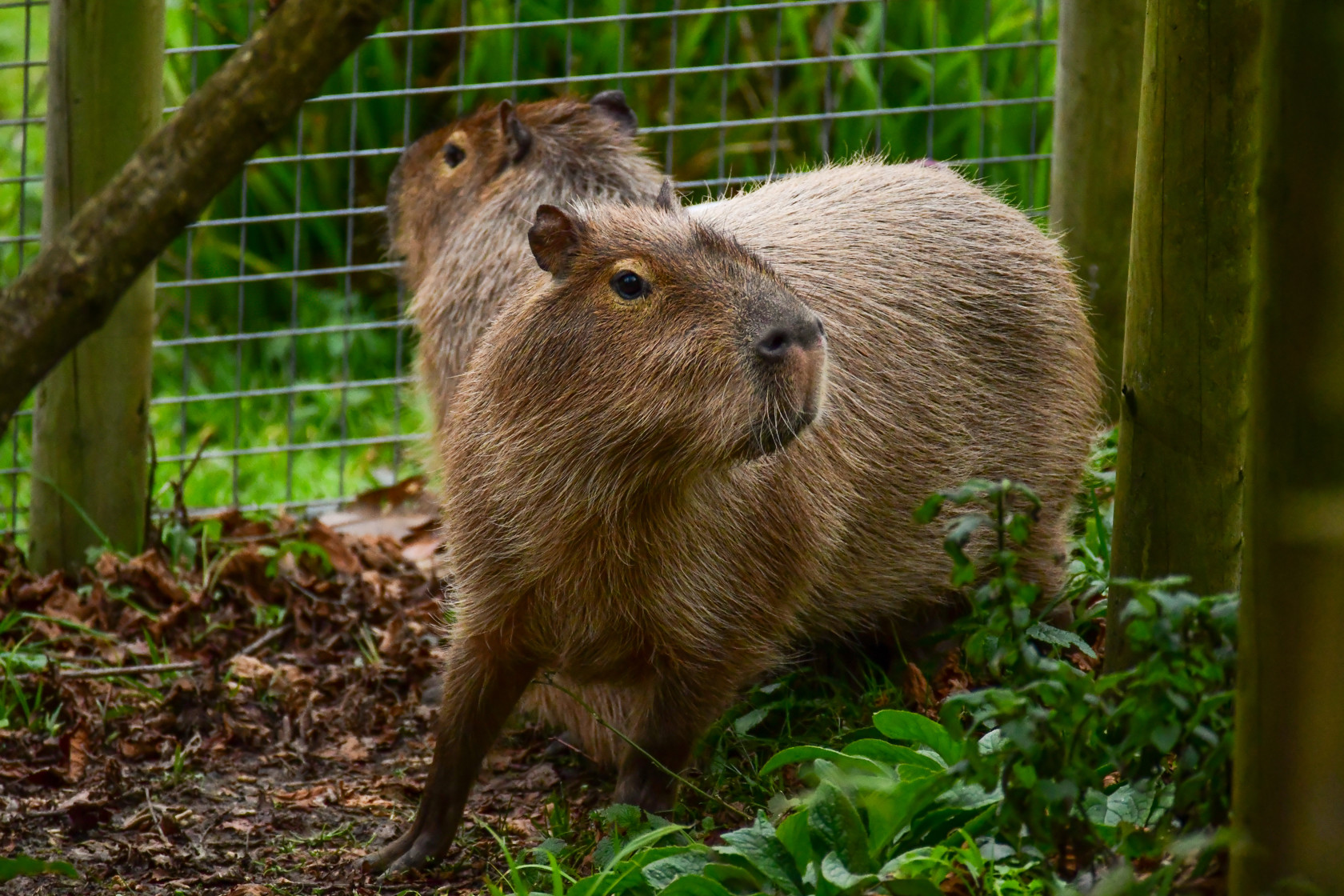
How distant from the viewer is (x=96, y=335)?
4.08 meters

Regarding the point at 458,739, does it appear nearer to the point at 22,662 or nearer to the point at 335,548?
the point at 22,662

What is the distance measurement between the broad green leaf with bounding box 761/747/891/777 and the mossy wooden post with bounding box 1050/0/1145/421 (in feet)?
6.82

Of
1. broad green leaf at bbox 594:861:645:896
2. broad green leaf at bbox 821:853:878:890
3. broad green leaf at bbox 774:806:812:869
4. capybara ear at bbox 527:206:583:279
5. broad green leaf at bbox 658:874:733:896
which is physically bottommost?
broad green leaf at bbox 594:861:645:896

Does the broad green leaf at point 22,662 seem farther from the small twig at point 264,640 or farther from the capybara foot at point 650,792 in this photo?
the capybara foot at point 650,792

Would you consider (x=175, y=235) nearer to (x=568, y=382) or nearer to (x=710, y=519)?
(x=568, y=382)

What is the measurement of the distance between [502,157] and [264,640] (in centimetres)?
156

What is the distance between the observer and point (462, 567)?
311cm

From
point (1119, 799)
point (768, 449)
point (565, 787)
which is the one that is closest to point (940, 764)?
point (1119, 799)

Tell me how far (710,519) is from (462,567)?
1.77 feet

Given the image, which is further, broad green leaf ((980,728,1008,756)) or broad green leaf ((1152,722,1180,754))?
broad green leaf ((980,728,1008,756))

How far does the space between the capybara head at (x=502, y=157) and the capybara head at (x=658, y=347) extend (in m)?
1.40

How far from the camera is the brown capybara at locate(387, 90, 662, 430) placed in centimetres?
429

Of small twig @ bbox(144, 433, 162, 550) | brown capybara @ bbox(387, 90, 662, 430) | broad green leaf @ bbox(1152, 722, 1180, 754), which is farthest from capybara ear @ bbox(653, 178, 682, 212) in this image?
small twig @ bbox(144, 433, 162, 550)

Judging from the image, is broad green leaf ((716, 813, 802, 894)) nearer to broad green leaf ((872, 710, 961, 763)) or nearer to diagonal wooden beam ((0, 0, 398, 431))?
broad green leaf ((872, 710, 961, 763))
